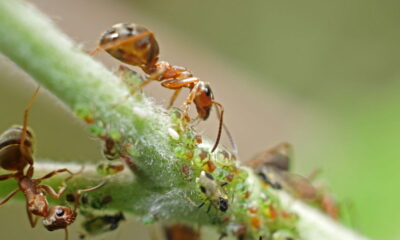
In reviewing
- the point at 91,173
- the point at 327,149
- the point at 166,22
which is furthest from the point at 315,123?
the point at 91,173

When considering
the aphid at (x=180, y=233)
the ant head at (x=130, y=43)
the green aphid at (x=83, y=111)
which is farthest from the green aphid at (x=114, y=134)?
the aphid at (x=180, y=233)

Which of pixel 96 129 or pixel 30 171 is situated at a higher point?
pixel 96 129

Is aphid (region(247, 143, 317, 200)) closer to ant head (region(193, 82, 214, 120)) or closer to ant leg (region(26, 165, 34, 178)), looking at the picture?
ant head (region(193, 82, 214, 120))

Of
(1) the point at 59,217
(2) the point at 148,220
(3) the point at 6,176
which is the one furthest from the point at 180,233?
(3) the point at 6,176

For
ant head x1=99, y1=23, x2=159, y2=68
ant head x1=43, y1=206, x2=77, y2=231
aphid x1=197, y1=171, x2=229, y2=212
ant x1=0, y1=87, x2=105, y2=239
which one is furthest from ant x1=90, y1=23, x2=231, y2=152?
ant head x1=43, y1=206, x2=77, y2=231

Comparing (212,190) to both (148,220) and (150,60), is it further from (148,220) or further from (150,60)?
(150,60)

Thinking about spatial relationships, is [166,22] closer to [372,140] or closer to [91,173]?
[372,140]
